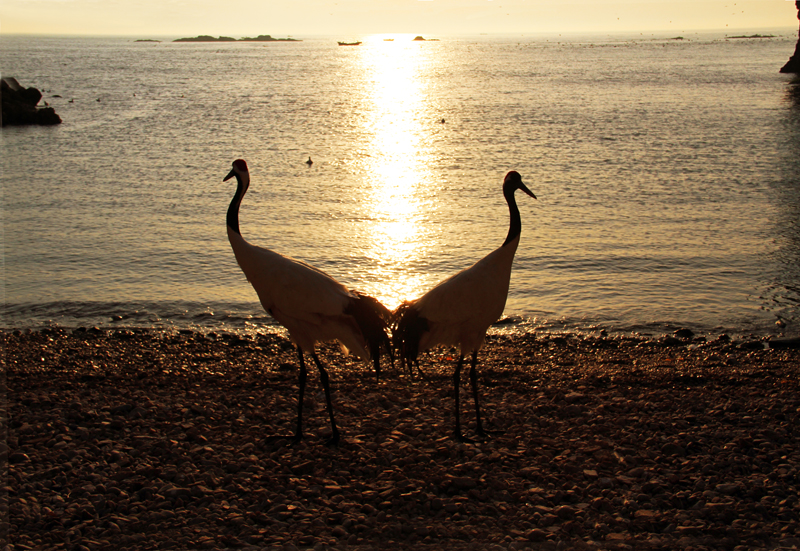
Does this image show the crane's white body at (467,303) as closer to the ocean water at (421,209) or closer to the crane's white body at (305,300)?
the crane's white body at (305,300)

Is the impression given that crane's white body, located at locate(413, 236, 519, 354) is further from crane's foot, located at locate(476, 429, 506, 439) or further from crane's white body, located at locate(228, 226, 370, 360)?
crane's foot, located at locate(476, 429, 506, 439)

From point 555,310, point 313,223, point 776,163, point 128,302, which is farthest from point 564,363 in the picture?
point 776,163

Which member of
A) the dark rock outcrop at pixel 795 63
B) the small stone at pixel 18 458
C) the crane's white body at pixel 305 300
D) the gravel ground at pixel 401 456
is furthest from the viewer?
the dark rock outcrop at pixel 795 63

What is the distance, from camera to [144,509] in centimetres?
442

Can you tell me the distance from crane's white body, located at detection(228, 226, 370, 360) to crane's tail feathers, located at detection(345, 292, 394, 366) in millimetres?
49

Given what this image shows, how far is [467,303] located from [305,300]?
142cm

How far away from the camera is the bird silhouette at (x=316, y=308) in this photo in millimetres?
5250

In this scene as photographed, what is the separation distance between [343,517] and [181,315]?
608 cm

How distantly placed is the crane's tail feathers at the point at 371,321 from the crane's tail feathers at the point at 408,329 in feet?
0.45

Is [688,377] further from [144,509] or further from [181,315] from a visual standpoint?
[181,315]

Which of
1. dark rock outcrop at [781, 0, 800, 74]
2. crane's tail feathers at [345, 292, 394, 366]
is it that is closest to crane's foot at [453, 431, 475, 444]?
crane's tail feathers at [345, 292, 394, 366]

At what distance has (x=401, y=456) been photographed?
516 centimetres

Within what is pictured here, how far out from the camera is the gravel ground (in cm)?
420

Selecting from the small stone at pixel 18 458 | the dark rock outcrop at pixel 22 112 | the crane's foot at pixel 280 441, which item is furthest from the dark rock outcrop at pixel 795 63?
the small stone at pixel 18 458
